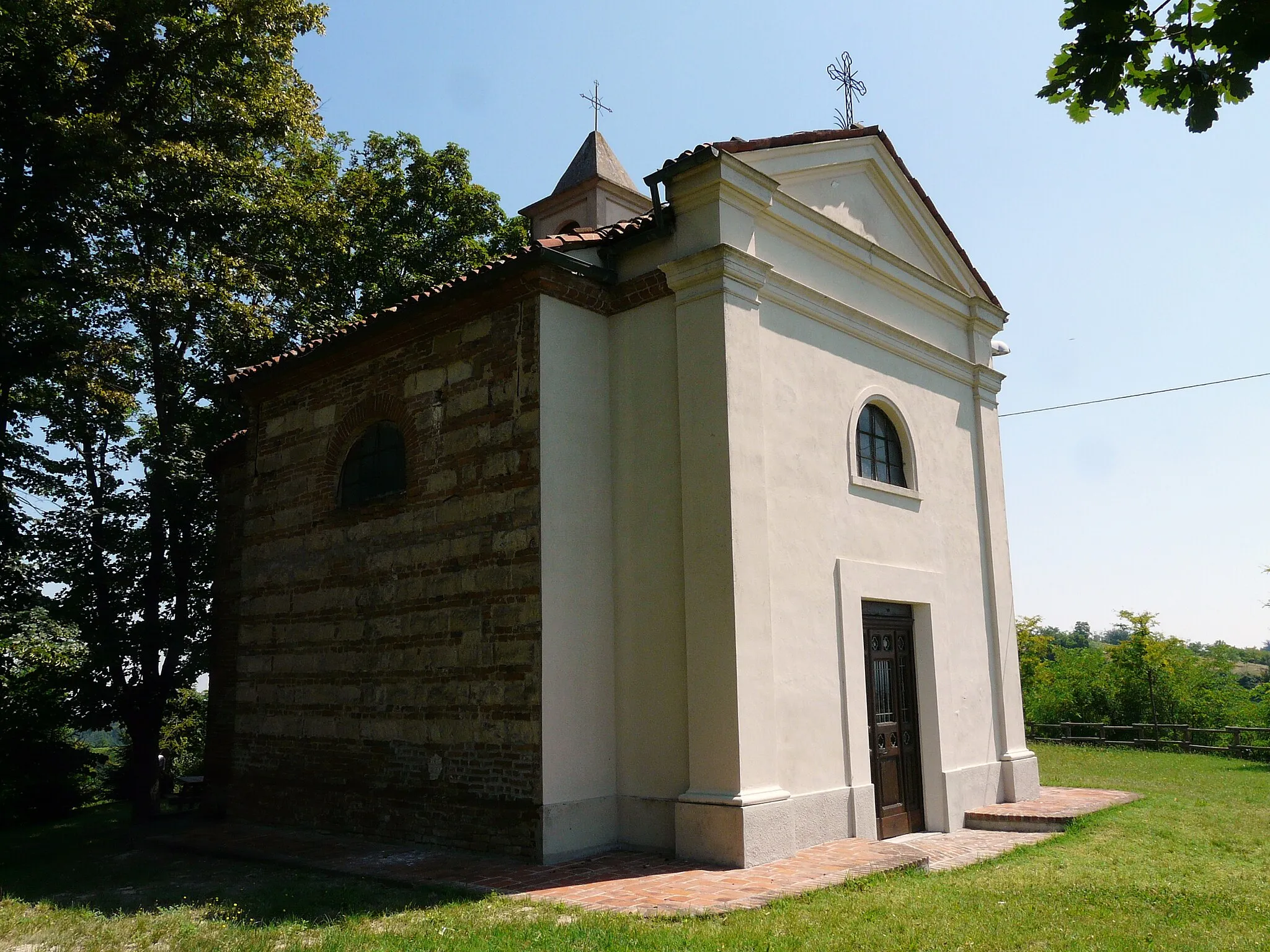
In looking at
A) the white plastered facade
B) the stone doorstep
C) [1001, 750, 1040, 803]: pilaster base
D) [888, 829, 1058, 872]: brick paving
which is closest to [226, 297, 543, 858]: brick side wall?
the white plastered facade

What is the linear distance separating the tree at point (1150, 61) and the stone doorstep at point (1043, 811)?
7.93 metres

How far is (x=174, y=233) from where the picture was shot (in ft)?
47.2

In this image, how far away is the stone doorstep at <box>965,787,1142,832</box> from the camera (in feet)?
31.4

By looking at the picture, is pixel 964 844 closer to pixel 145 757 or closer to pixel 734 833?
pixel 734 833

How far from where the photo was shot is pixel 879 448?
1031 centimetres

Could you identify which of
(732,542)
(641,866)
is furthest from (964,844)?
(732,542)

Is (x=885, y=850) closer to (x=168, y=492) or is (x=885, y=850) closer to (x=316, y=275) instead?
(x=168, y=492)

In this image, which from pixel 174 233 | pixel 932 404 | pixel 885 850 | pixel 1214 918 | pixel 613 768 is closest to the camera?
pixel 1214 918

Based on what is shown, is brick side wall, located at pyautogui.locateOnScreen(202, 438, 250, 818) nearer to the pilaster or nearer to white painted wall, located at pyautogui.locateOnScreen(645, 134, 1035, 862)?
the pilaster

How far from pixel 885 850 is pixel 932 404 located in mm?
5361

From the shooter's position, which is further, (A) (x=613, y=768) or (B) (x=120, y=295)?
(B) (x=120, y=295)

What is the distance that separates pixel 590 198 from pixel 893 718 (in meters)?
8.01

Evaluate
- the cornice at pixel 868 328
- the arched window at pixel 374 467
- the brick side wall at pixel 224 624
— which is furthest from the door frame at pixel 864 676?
the brick side wall at pixel 224 624

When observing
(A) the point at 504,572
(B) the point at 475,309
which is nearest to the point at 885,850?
(A) the point at 504,572
